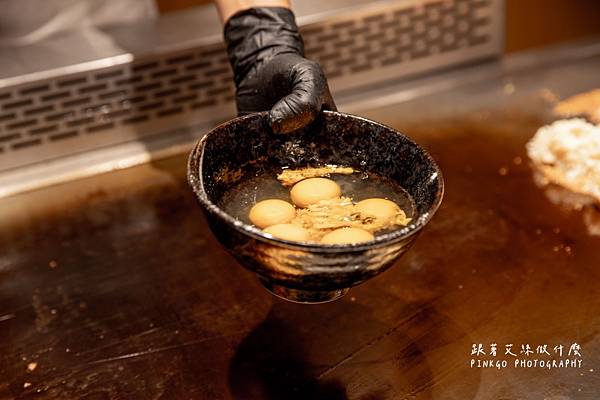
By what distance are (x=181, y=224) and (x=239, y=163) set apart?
25.5 inches

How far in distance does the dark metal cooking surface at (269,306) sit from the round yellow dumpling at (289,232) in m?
0.43

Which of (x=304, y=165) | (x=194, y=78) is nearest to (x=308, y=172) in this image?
(x=304, y=165)

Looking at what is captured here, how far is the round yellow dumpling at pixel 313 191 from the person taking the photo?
147cm

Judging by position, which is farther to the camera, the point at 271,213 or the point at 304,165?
the point at 304,165

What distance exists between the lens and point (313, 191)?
148 cm

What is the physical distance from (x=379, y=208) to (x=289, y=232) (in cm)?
22

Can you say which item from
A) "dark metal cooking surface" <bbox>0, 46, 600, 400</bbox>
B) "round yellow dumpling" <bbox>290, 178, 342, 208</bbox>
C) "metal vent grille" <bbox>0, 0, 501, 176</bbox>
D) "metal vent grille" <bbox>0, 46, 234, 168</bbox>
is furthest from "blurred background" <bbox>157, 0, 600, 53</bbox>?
"round yellow dumpling" <bbox>290, 178, 342, 208</bbox>

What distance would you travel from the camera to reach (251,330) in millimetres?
1732

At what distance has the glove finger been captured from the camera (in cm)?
150

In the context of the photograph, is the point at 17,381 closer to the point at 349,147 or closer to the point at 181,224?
the point at 181,224

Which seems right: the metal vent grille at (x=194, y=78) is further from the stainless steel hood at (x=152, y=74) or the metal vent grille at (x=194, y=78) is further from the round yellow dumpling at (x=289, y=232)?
the round yellow dumpling at (x=289, y=232)

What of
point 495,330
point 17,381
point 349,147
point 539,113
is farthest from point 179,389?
point 539,113

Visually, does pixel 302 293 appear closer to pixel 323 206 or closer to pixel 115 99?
pixel 323 206

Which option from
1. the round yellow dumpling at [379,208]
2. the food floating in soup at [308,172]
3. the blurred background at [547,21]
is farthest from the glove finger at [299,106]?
the blurred background at [547,21]
